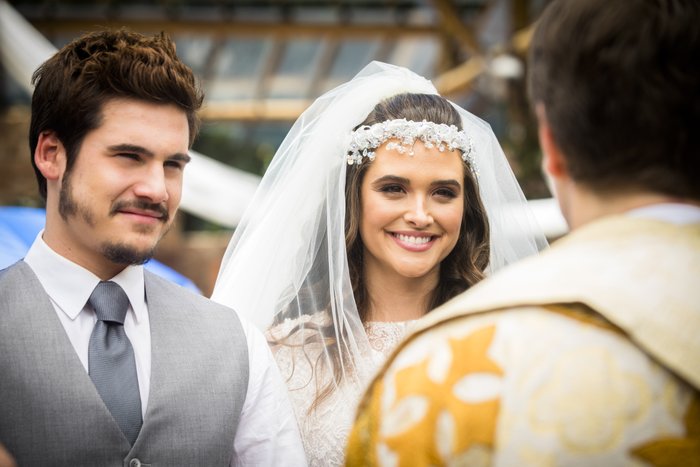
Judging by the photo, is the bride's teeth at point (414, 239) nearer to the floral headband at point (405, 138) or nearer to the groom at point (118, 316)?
the floral headband at point (405, 138)

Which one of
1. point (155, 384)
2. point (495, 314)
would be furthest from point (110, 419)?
point (495, 314)

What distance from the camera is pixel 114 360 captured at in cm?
159

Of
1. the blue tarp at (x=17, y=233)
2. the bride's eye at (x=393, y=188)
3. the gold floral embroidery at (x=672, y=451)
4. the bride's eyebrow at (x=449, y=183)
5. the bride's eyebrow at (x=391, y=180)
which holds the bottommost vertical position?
the gold floral embroidery at (x=672, y=451)

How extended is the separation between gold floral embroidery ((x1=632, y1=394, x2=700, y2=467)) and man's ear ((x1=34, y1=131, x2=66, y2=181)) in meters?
1.33

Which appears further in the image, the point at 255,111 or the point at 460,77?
the point at 255,111

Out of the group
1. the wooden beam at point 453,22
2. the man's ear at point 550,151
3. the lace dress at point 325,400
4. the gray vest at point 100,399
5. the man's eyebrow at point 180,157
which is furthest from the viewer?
the wooden beam at point 453,22

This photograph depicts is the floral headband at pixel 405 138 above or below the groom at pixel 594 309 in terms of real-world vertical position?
above

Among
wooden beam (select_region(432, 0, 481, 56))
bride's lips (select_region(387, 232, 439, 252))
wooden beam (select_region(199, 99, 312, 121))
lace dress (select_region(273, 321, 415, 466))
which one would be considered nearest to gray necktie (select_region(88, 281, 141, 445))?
lace dress (select_region(273, 321, 415, 466))

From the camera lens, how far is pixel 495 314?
0.95 metres

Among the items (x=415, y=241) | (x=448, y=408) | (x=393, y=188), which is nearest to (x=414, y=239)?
(x=415, y=241)

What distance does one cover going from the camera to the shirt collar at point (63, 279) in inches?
63.7

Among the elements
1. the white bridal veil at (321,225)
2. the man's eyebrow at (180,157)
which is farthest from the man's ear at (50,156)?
the white bridal veil at (321,225)

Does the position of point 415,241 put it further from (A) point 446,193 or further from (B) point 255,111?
(B) point 255,111

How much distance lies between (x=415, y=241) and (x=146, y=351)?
847mm
